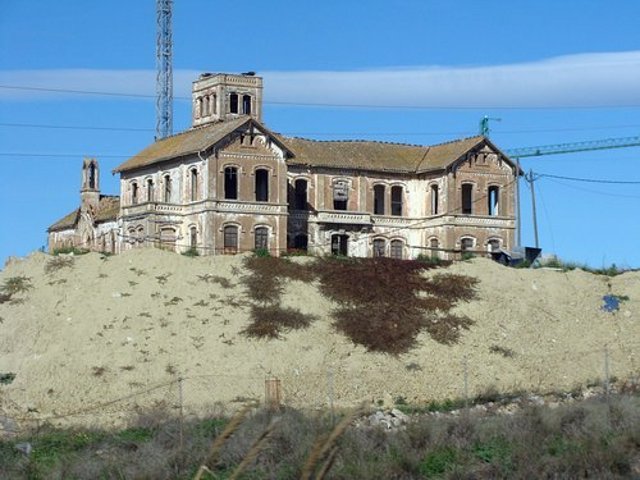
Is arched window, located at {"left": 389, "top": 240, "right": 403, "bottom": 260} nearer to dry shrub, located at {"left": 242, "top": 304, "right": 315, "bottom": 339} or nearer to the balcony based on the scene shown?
the balcony

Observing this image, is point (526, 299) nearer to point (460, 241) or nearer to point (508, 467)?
point (460, 241)

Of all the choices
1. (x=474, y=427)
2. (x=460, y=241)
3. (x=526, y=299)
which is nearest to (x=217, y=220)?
(x=460, y=241)

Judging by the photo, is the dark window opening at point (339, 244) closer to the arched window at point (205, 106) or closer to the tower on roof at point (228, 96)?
the tower on roof at point (228, 96)

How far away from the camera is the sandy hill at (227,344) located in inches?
1473

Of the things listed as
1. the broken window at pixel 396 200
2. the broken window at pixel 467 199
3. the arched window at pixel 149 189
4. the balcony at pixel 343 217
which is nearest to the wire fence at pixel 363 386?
the balcony at pixel 343 217

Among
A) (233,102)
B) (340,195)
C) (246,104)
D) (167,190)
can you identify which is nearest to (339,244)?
(340,195)

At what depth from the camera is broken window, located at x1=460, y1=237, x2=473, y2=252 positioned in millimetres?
65231

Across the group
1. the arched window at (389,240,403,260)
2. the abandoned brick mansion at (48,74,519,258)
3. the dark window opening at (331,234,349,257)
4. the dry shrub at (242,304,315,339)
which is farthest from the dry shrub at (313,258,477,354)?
the arched window at (389,240,403,260)

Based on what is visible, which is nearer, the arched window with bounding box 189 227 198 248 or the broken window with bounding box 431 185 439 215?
the arched window with bounding box 189 227 198 248

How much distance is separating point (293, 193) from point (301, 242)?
8.97ft

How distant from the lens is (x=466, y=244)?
6550 cm

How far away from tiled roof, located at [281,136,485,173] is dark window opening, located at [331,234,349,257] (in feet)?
12.8

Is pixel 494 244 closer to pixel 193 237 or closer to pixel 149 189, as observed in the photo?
pixel 193 237

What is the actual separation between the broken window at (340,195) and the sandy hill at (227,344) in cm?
1682
